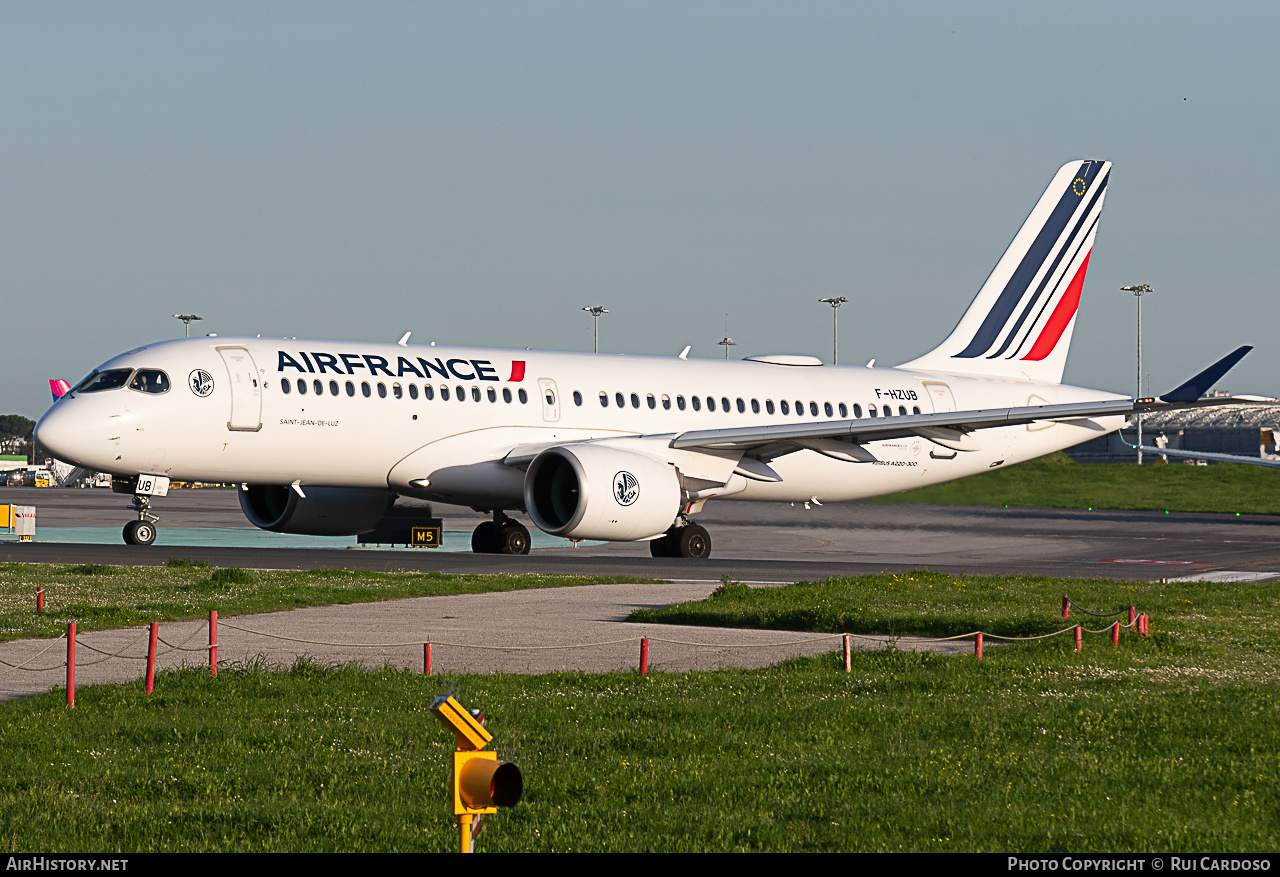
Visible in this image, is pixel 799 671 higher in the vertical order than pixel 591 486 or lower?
lower

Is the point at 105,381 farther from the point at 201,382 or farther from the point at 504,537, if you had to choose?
the point at 504,537

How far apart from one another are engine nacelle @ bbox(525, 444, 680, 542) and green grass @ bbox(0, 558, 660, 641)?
2.53 metres

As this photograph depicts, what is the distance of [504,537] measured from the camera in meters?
34.2

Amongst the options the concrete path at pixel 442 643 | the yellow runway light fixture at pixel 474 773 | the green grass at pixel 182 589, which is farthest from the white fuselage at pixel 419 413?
the yellow runway light fixture at pixel 474 773

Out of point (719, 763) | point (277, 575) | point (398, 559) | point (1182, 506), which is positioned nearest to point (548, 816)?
point (719, 763)

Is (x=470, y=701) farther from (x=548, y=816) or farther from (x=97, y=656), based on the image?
(x=97, y=656)

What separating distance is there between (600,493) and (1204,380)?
1200cm

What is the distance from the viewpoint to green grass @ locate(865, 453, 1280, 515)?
61281 mm

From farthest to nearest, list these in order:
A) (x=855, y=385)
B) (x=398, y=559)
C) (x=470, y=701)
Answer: (x=855, y=385)
(x=398, y=559)
(x=470, y=701)

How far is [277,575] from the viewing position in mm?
25969

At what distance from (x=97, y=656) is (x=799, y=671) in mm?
7751

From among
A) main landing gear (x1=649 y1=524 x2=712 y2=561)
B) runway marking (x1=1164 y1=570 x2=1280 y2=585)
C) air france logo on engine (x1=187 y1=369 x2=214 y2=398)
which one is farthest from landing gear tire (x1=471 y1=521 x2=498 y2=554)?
runway marking (x1=1164 y1=570 x2=1280 y2=585)

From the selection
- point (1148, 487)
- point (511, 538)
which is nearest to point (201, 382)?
point (511, 538)

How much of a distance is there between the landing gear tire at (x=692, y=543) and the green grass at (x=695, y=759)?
17.4 m
